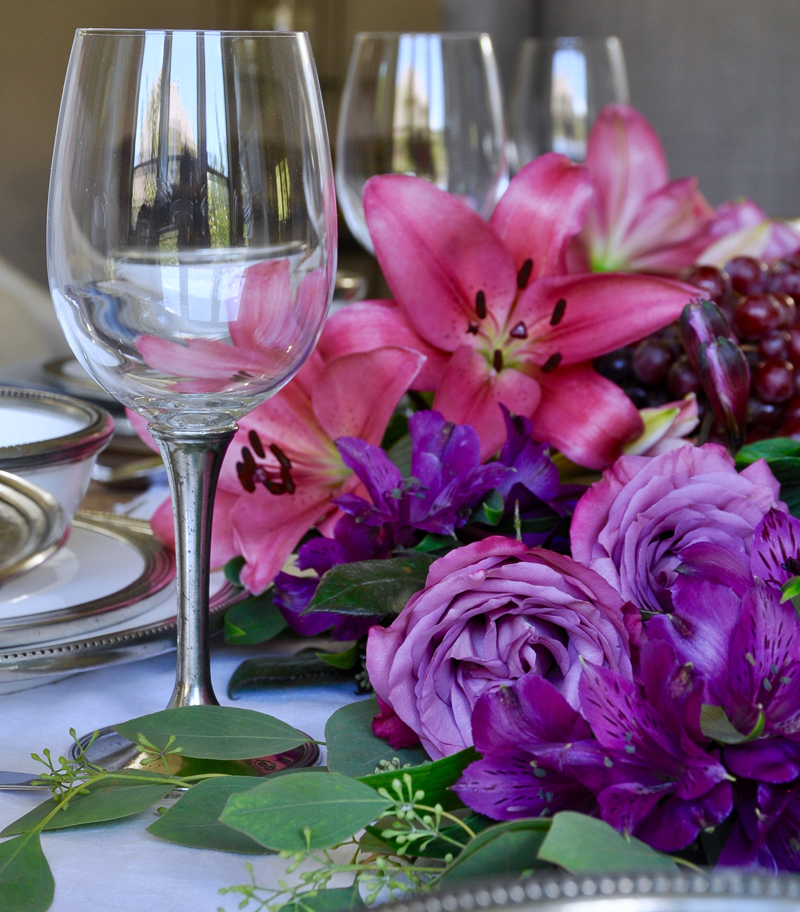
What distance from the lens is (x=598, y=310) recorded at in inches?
21.0

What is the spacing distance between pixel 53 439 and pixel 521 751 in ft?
0.94

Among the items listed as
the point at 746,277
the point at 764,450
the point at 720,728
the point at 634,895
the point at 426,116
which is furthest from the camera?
the point at 426,116

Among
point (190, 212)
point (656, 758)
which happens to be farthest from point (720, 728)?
point (190, 212)

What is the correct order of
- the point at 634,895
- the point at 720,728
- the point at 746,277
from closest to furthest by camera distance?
the point at 634,895 < the point at 720,728 < the point at 746,277

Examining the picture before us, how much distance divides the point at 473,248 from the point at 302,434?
0.12 metres

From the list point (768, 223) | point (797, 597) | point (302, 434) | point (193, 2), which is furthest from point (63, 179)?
point (193, 2)

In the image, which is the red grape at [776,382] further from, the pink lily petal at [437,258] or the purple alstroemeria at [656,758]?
the purple alstroemeria at [656,758]

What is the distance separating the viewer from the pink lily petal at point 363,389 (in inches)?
20.1

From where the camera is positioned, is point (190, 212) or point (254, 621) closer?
point (190, 212)

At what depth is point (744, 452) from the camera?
20.1 inches

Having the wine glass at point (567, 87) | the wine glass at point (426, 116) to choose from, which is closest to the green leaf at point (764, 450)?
the wine glass at point (426, 116)

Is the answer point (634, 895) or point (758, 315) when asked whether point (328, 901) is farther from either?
point (758, 315)

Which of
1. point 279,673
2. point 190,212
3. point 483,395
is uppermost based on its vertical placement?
point 190,212

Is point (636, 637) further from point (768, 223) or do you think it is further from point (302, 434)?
point (768, 223)
